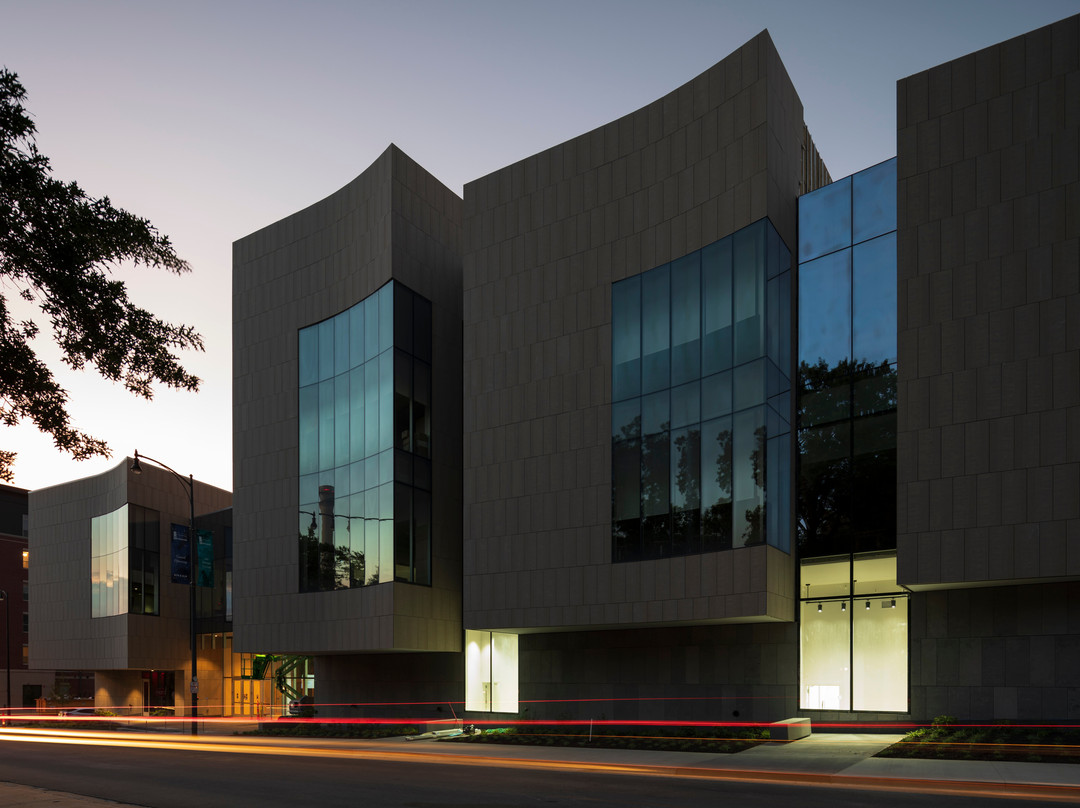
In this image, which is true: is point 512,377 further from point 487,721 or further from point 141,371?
point 141,371

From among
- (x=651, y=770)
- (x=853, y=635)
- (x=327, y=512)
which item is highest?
(x=327, y=512)

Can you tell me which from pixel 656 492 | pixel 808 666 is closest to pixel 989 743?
pixel 808 666

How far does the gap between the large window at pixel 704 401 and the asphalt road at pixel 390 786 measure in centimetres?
936

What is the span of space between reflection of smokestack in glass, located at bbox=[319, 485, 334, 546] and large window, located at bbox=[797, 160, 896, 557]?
18.6 m

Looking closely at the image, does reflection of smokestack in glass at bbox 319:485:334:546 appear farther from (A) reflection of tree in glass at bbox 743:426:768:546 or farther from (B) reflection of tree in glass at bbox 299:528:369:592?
(A) reflection of tree in glass at bbox 743:426:768:546

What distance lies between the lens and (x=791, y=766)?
819 inches

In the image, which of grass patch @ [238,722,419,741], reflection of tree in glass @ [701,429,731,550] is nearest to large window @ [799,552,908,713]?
reflection of tree in glass @ [701,429,731,550]

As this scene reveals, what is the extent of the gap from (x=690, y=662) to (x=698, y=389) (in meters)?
8.81

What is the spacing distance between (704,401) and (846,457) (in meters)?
4.33

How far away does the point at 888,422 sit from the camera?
92.7ft

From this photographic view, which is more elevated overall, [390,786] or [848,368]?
[848,368]

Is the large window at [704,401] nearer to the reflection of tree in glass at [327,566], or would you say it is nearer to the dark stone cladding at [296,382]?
the dark stone cladding at [296,382]

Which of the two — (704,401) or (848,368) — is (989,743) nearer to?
(848,368)

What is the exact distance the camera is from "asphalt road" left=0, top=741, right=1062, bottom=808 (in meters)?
16.8
